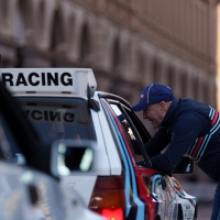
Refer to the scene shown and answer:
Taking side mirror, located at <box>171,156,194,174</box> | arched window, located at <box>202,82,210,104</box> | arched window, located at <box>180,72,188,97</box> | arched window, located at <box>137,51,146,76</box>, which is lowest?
arched window, located at <box>202,82,210,104</box>

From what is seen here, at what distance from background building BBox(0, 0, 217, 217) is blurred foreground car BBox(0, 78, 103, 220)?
28478 millimetres

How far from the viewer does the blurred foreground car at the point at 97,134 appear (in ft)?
18.6

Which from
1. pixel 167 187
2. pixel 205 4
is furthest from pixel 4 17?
pixel 205 4

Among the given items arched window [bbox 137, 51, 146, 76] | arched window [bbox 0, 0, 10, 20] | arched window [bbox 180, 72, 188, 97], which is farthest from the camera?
arched window [bbox 180, 72, 188, 97]

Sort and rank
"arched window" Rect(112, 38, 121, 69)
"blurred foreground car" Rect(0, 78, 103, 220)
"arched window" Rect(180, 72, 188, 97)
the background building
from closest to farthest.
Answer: "blurred foreground car" Rect(0, 78, 103, 220) < the background building < "arched window" Rect(112, 38, 121, 69) < "arched window" Rect(180, 72, 188, 97)

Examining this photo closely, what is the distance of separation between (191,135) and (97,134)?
1021mm

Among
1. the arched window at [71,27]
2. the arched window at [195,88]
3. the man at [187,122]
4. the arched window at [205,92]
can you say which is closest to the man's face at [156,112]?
the man at [187,122]

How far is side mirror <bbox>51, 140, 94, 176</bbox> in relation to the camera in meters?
3.37

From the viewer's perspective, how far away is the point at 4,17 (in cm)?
3219

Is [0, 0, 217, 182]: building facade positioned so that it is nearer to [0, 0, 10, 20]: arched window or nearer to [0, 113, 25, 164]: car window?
[0, 0, 10, 20]: arched window

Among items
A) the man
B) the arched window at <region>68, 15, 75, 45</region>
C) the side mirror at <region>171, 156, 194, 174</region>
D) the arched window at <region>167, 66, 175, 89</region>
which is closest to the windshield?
the man

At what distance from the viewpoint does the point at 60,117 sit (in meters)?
6.28

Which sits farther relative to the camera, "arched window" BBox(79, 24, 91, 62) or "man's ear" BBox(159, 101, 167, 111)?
"arched window" BBox(79, 24, 91, 62)

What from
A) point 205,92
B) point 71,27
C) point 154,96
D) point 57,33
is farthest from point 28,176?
point 205,92
